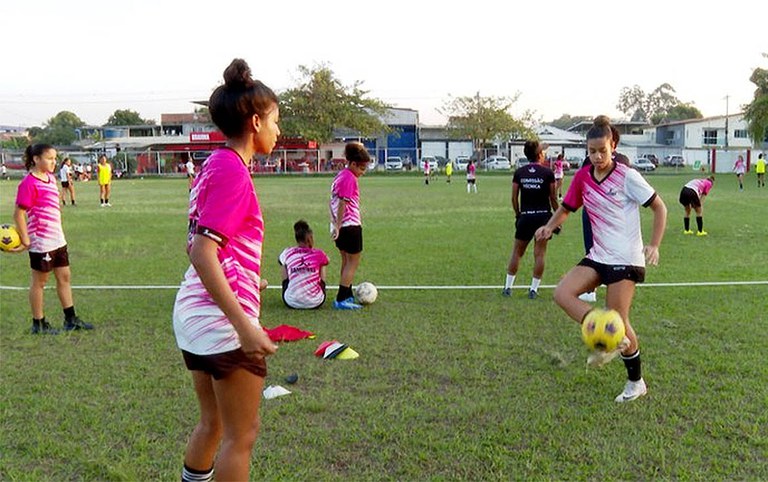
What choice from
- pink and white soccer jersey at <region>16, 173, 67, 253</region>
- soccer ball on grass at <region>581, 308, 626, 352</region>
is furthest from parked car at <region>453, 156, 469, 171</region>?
soccer ball on grass at <region>581, 308, 626, 352</region>

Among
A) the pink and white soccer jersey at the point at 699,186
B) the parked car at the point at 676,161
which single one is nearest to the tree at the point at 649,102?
the parked car at the point at 676,161

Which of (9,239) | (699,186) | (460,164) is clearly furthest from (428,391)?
(460,164)

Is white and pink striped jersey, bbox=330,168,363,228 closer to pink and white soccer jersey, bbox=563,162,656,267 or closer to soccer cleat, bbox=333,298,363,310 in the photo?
soccer cleat, bbox=333,298,363,310

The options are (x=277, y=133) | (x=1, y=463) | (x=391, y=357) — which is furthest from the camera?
(x=391, y=357)

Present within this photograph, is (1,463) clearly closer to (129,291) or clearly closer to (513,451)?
(513,451)

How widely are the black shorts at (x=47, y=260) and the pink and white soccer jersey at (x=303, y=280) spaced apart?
236 cm

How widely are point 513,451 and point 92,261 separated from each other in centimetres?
946

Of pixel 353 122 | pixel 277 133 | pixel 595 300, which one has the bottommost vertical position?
pixel 595 300

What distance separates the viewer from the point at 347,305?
295 inches

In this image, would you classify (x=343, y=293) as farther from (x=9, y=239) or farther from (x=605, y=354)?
(x=605, y=354)

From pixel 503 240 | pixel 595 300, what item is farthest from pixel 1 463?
pixel 503 240

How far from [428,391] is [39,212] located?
13.9 feet

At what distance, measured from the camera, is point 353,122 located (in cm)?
6831

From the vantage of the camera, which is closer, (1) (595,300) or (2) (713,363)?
(2) (713,363)
